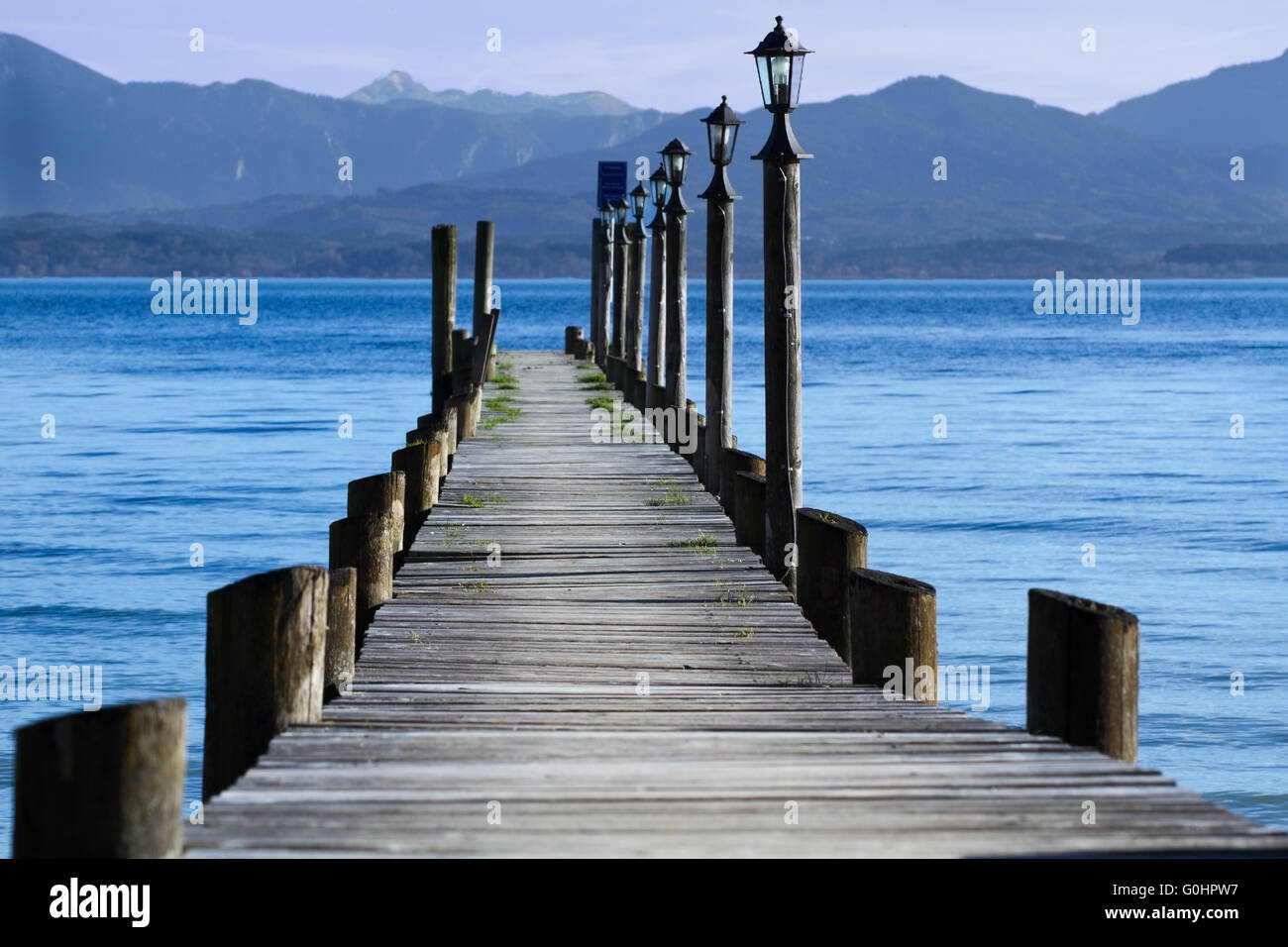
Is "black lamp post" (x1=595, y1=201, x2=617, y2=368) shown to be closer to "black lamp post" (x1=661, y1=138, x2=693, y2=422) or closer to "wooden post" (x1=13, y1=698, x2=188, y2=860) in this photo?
"black lamp post" (x1=661, y1=138, x2=693, y2=422)

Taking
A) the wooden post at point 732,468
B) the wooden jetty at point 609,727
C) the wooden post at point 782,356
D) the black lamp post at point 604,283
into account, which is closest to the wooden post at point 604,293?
the black lamp post at point 604,283

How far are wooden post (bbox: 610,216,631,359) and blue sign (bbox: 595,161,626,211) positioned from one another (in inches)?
34.7

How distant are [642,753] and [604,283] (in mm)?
34497

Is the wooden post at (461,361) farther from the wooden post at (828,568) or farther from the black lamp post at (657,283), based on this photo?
the wooden post at (828,568)

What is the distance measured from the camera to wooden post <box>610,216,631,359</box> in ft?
98.4

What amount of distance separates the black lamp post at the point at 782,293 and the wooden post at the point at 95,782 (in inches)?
238

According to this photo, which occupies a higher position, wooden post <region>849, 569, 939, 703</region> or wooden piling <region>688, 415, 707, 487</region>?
wooden piling <region>688, 415, 707, 487</region>

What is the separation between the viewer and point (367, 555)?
8070 mm

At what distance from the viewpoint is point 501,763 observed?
5.09 meters

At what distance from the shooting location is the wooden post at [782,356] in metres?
9.55

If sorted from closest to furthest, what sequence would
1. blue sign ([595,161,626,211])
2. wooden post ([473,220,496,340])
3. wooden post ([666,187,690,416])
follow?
wooden post ([666,187,690,416])
wooden post ([473,220,496,340])
blue sign ([595,161,626,211])

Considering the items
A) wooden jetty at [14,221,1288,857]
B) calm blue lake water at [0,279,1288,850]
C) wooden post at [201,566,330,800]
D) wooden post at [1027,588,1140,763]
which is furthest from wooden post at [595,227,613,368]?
wooden post at [1027,588,1140,763]

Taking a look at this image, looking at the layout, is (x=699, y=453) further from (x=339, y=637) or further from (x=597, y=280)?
(x=597, y=280)

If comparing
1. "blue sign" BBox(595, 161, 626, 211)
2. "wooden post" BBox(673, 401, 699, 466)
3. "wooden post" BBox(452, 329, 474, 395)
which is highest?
"blue sign" BBox(595, 161, 626, 211)
